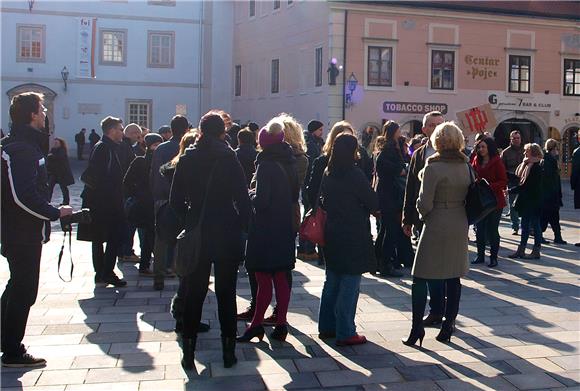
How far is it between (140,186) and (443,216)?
4.01m

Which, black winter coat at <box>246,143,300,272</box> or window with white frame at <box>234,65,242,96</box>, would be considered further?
window with white frame at <box>234,65,242,96</box>

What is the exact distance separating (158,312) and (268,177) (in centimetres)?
204

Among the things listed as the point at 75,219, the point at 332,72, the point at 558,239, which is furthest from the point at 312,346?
the point at 332,72

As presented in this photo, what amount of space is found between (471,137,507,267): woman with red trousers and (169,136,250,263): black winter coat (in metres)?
4.80

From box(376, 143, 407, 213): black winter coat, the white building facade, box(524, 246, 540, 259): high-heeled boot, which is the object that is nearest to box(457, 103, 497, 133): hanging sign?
box(524, 246, 540, 259): high-heeled boot

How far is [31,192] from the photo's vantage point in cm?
508

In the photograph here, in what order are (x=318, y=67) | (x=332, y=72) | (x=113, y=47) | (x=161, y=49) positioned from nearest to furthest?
(x=332, y=72), (x=318, y=67), (x=113, y=47), (x=161, y=49)

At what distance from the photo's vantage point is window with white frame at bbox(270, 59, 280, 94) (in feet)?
108

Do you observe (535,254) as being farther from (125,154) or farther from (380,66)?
(380,66)

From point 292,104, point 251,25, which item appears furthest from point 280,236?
point 251,25

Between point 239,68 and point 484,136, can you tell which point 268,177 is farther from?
point 239,68

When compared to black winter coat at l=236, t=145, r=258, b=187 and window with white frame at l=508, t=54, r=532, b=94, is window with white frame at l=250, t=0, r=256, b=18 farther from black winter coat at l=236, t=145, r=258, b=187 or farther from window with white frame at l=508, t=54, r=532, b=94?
black winter coat at l=236, t=145, r=258, b=187

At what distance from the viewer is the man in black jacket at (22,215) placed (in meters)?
5.09

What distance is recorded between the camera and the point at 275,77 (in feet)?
109
